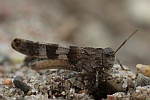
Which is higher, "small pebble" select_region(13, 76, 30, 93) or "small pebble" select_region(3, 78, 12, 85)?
"small pebble" select_region(3, 78, 12, 85)

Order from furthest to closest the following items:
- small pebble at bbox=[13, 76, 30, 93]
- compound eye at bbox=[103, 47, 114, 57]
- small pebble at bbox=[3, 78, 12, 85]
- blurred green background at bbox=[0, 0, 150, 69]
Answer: blurred green background at bbox=[0, 0, 150, 69] < small pebble at bbox=[3, 78, 12, 85] < small pebble at bbox=[13, 76, 30, 93] < compound eye at bbox=[103, 47, 114, 57]

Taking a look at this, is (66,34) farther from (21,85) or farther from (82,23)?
(21,85)

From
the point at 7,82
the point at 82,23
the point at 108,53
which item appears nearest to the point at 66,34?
the point at 82,23

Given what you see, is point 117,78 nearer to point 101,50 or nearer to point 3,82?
point 101,50

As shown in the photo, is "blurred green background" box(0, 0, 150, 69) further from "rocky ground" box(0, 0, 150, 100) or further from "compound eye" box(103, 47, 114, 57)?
"compound eye" box(103, 47, 114, 57)

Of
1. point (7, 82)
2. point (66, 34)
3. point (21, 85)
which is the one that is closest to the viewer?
point (21, 85)

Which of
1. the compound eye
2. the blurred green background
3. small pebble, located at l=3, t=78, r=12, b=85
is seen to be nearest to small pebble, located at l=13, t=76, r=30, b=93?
small pebble, located at l=3, t=78, r=12, b=85

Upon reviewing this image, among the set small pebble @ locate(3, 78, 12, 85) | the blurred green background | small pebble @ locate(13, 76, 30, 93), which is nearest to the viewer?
small pebble @ locate(13, 76, 30, 93)

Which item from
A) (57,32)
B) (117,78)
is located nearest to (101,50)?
(117,78)

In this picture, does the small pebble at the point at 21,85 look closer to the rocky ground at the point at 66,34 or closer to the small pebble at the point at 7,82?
the rocky ground at the point at 66,34

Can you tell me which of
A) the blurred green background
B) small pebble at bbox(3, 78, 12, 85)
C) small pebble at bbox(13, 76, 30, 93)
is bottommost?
small pebble at bbox(13, 76, 30, 93)
